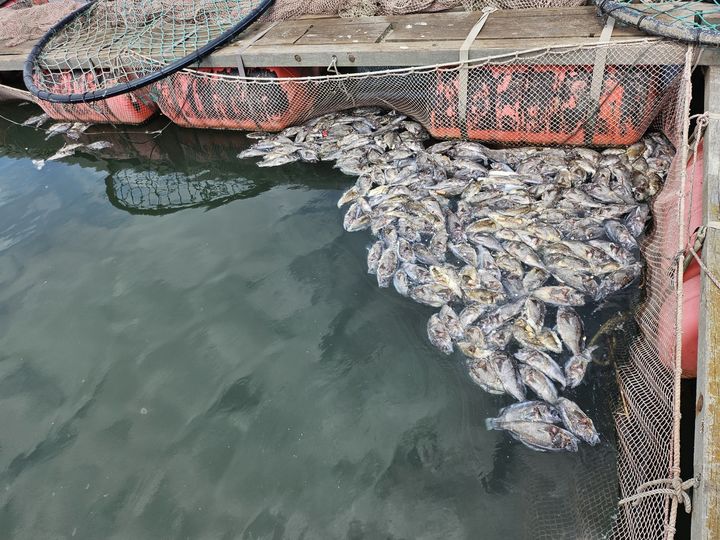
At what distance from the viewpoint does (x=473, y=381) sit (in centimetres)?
488

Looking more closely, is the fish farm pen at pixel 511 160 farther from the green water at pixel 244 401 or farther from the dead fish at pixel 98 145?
the green water at pixel 244 401

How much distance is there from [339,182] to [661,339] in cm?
494

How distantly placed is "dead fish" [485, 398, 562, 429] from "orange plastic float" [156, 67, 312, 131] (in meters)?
6.23

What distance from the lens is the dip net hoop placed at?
8.80 m

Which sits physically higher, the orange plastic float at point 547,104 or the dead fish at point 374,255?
the orange plastic float at point 547,104

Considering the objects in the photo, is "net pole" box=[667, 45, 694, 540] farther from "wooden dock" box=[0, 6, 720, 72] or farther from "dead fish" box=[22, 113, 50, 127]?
"dead fish" box=[22, 113, 50, 127]

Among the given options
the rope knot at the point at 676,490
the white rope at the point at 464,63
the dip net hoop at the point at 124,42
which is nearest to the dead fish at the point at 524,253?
the white rope at the point at 464,63

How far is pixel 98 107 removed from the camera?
10023 mm

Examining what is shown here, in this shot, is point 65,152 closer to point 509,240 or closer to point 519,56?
point 519,56

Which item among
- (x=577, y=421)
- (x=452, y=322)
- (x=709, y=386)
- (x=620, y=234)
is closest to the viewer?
(x=709, y=386)

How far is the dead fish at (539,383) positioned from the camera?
4.64 meters

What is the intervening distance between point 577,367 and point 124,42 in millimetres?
9609

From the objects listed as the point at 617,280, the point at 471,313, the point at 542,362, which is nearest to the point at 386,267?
the point at 471,313

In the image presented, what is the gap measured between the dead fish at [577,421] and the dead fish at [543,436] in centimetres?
8
